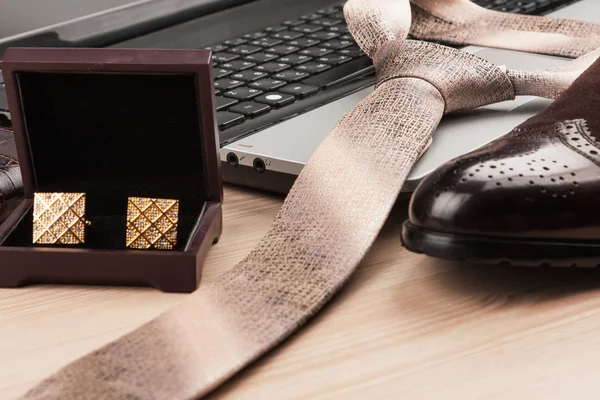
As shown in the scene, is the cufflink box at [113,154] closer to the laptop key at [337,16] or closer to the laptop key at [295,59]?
the laptop key at [295,59]

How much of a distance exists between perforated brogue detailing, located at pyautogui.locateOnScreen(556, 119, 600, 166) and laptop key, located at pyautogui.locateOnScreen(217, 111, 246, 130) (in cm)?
24

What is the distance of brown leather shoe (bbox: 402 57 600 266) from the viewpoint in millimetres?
467

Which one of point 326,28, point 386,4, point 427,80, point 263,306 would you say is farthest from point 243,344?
point 326,28

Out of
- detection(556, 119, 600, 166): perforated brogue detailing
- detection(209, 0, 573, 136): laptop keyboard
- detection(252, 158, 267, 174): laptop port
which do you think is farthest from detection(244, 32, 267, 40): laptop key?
detection(556, 119, 600, 166): perforated brogue detailing

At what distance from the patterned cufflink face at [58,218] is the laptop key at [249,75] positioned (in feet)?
0.87

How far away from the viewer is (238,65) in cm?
81

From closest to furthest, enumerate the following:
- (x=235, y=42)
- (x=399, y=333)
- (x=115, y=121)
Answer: (x=399, y=333) → (x=115, y=121) → (x=235, y=42)

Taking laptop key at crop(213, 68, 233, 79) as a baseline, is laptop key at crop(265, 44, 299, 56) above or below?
above

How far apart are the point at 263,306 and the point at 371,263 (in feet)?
0.30

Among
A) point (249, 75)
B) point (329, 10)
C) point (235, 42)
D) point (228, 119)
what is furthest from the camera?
point (329, 10)

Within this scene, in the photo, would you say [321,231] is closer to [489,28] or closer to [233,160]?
[233,160]

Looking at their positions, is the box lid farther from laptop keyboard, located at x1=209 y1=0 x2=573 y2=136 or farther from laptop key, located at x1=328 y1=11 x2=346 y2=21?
laptop key, located at x1=328 y1=11 x2=346 y2=21

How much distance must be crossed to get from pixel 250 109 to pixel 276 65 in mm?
127

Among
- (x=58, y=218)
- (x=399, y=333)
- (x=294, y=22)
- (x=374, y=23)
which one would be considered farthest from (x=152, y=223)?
(x=294, y=22)
